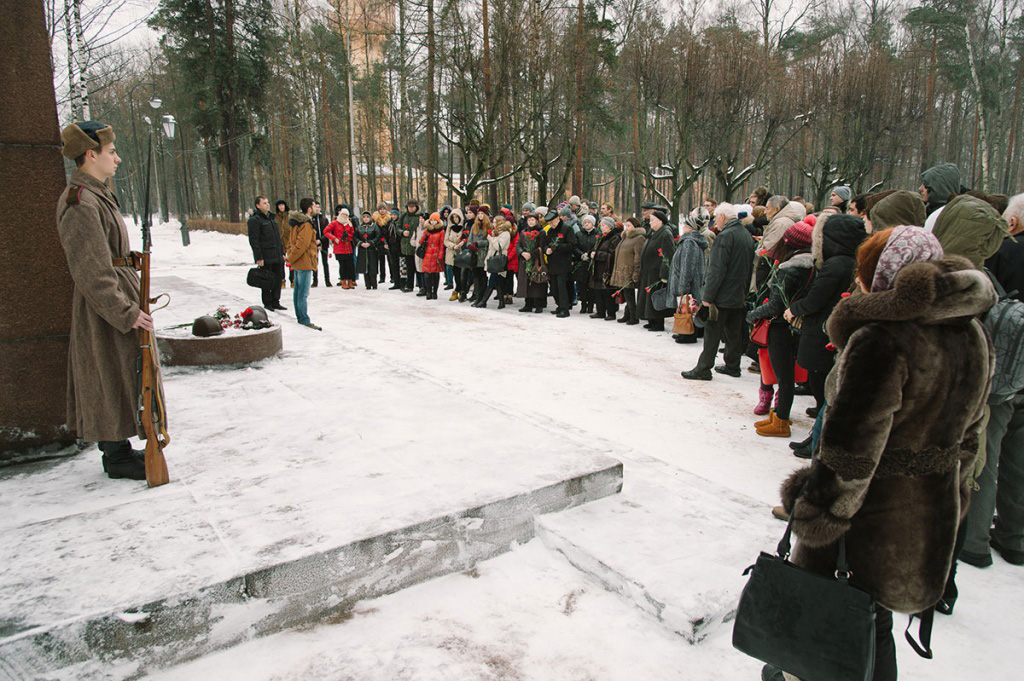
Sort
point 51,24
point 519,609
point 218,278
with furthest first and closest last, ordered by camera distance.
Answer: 1. point 218,278
2. point 51,24
3. point 519,609

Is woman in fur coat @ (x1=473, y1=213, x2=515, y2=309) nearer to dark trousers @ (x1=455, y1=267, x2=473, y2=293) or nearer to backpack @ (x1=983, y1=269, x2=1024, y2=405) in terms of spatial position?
dark trousers @ (x1=455, y1=267, x2=473, y2=293)

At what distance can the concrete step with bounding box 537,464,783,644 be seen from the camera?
106 inches

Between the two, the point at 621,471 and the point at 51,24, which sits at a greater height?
the point at 51,24

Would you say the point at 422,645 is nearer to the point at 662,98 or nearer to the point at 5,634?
the point at 5,634

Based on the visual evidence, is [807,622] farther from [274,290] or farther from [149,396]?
[274,290]

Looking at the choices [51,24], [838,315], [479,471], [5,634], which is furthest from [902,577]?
[51,24]

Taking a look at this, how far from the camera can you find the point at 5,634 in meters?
2.13

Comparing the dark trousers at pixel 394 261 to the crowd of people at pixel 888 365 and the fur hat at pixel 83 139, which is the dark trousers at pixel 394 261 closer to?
the crowd of people at pixel 888 365

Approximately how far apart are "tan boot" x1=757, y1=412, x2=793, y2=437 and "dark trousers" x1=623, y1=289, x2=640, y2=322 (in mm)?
5229

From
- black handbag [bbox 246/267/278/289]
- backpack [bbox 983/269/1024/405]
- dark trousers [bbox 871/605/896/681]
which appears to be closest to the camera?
dark trousers [bbox 871/605/896/681]

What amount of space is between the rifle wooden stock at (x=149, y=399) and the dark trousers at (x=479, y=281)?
30.9 ft

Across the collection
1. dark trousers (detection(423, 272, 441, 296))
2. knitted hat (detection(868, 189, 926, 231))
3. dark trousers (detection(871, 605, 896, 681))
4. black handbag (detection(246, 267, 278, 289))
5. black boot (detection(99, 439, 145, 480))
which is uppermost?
knitted hat (detection(868, 189, 926, 231))

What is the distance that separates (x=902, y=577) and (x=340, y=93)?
39.1 metres

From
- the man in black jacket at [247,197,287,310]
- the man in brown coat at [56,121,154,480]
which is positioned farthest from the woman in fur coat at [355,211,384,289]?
the man in brown coat at [56,121,154,480]
